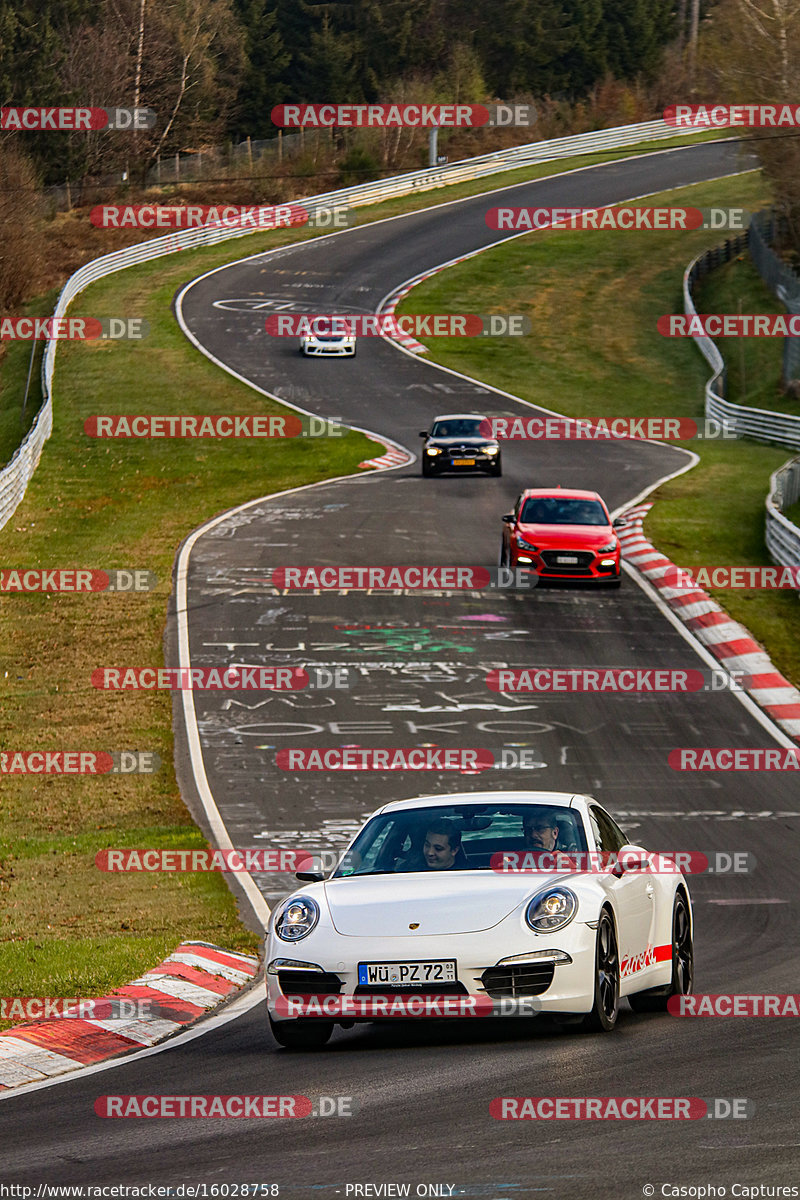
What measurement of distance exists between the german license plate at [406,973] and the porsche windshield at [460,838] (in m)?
0.97

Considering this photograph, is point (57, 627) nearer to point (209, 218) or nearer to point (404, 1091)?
point (404, 1091)

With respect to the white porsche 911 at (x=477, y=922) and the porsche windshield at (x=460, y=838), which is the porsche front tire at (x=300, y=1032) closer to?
the white porsche 911 at (x=477, y=922)

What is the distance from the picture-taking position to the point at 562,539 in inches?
1152

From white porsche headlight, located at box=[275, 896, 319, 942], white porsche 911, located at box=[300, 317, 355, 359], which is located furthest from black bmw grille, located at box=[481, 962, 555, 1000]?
white porsche 911, located at box=[300, 317, 355, 359]

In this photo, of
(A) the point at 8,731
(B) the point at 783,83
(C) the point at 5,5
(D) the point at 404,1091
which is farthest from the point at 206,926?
(C) the point at 5,5

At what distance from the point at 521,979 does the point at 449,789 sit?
32.0 feet

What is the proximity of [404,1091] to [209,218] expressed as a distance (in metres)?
75.5

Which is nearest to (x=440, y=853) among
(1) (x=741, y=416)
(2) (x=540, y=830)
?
(2) (x=540, y=830)

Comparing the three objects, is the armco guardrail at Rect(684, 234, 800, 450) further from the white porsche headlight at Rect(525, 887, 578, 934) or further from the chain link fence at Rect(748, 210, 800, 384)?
the white porsche headlight at Rect(525, 887, 578, 934)

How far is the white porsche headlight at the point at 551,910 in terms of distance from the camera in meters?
8.73

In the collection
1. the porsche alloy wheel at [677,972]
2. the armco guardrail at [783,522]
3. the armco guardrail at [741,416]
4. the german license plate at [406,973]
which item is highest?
the german license plate at [406,973]

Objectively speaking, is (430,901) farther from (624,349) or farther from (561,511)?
(624,349)

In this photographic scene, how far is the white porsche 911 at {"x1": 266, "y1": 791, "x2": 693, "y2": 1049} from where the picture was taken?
862 centimetres

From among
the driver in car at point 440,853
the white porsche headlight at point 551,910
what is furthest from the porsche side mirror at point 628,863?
the driver in car at point 440,853
